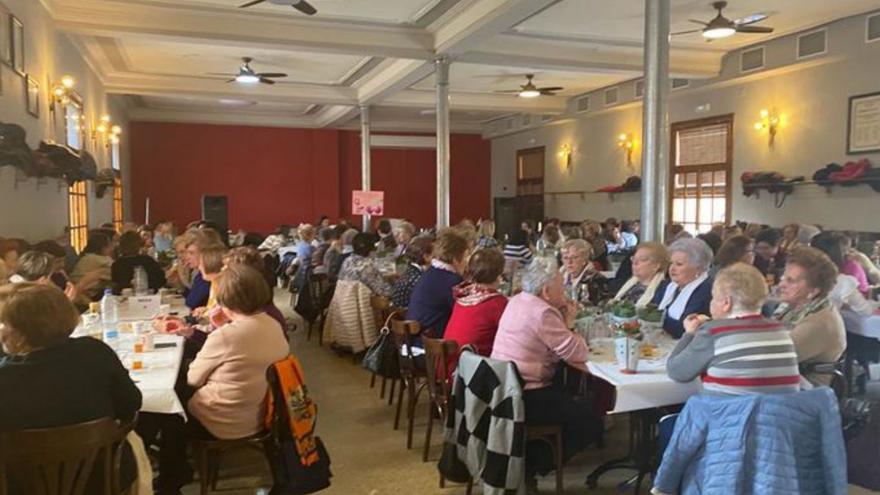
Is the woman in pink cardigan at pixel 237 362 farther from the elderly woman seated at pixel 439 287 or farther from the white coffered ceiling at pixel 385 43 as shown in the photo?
the white coffered ceiling at pixel 385 43

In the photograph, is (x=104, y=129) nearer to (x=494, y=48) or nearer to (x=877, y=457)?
(x=494, y=48)

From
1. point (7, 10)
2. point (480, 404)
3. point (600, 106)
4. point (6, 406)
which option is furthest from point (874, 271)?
point (600, 106)

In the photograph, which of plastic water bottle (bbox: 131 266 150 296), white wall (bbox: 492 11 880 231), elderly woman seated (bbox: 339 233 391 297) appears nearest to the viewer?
plastic water bottle (bbox: 131 266 150 296)

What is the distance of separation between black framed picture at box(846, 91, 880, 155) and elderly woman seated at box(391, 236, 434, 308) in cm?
567

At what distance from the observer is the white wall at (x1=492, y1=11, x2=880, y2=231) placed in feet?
27.4

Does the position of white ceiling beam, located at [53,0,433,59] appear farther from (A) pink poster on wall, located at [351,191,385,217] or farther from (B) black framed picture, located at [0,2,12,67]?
(A) pink poster on wall, located at [351,191,385,217]

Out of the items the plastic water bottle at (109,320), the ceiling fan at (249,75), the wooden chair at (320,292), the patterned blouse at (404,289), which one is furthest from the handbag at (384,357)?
the ceiling fan at (249,75)

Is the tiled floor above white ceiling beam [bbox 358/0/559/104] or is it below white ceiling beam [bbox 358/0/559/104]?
below

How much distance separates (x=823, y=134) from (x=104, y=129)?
1045cm

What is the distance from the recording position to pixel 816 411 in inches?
92.1

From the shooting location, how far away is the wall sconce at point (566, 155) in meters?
14.5

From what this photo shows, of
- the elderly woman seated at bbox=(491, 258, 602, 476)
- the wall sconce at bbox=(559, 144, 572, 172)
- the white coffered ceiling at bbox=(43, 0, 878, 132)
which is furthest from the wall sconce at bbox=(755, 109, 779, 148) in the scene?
the elderly woman seated at bbox=(491, 258, 602, 476)

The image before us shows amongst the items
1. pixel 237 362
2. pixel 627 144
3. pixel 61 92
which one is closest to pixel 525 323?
pixel 237 362

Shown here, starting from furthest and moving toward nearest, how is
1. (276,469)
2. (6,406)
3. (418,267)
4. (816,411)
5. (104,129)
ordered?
(104,129)
(418,267)
(276,469)
(816,411)
(6,406)
